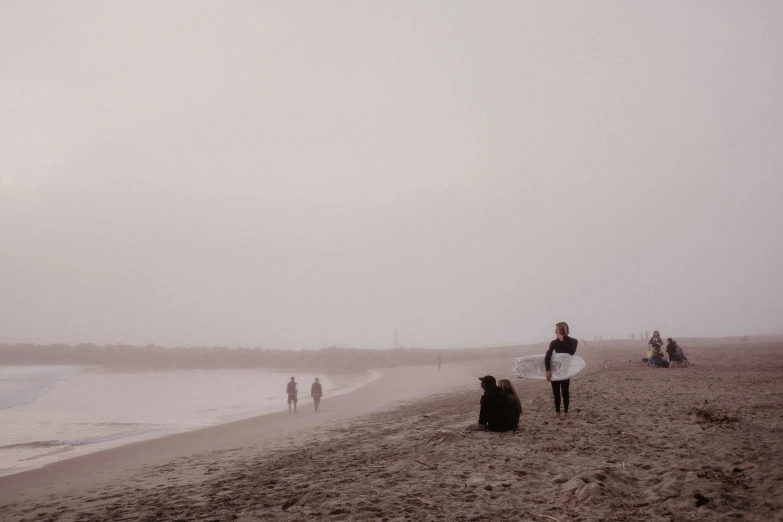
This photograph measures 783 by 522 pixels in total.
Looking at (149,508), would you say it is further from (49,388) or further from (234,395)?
(49,388)

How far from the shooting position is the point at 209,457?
11766 mm

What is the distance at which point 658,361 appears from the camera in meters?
22.9

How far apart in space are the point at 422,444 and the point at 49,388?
38332mm

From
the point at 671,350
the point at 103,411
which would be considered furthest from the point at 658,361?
the point at 103,411

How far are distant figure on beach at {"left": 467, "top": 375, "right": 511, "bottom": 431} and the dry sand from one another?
17.2 inches

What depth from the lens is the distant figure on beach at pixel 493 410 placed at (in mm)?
10141

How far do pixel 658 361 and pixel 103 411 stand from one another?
1151 inches

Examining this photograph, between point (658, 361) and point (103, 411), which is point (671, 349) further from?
point (103, 411)

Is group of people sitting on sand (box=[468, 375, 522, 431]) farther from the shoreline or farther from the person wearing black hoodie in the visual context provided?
the shoreline

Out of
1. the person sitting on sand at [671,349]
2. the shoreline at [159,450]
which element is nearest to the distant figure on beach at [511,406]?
the shoreline at [159,450]

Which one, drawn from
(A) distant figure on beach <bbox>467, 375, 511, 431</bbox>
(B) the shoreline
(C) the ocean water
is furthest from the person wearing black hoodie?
(C) the ocean water

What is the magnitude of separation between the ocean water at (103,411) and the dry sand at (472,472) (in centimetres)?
289

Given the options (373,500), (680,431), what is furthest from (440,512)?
(680,431)

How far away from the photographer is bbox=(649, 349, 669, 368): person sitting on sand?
74.4 feet
